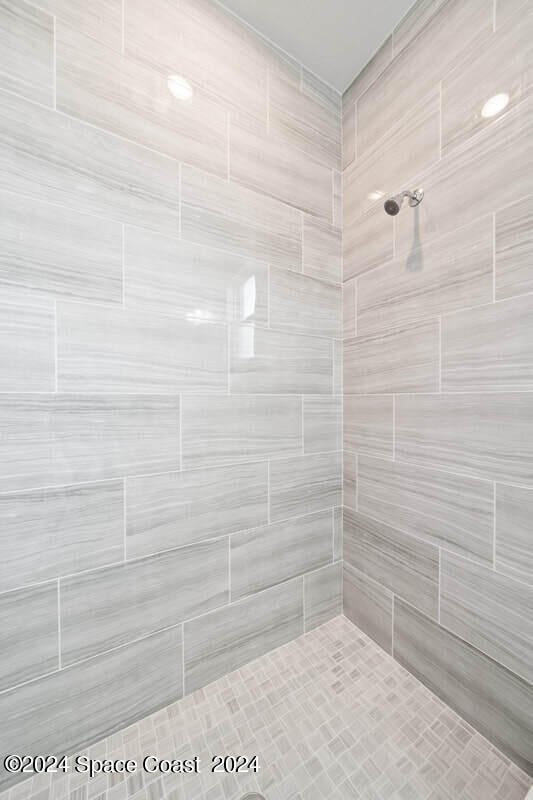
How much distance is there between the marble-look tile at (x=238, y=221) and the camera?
38.2 inches

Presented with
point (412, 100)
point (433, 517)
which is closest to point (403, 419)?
point (433, 517)

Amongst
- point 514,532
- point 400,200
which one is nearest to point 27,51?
point 400,200

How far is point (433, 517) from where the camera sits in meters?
0.97

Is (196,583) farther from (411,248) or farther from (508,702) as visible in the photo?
(411,248)

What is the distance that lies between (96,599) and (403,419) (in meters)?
1.02

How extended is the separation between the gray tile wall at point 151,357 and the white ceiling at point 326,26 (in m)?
0.05

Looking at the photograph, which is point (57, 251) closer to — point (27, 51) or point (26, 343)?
point (26, 343)

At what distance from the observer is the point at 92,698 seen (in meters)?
0.84

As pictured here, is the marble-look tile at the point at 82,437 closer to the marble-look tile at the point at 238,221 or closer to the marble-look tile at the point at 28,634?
the marble-look tile at the point at 28,634

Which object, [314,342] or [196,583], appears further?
[314,342]

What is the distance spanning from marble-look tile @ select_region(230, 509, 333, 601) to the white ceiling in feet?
5.41

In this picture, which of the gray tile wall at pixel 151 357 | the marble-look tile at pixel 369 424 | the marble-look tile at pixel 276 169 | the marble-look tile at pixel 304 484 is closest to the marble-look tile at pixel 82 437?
the gray tile wall at pixel 151 357

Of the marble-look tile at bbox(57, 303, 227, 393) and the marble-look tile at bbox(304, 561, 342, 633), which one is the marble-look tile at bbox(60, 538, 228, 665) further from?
the marble-look tile at bbox(57, 303, 227, 393)

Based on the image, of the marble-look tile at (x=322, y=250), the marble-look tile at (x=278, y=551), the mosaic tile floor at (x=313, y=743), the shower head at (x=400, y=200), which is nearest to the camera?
the mosaic tile floor at (x=313, y=743)
